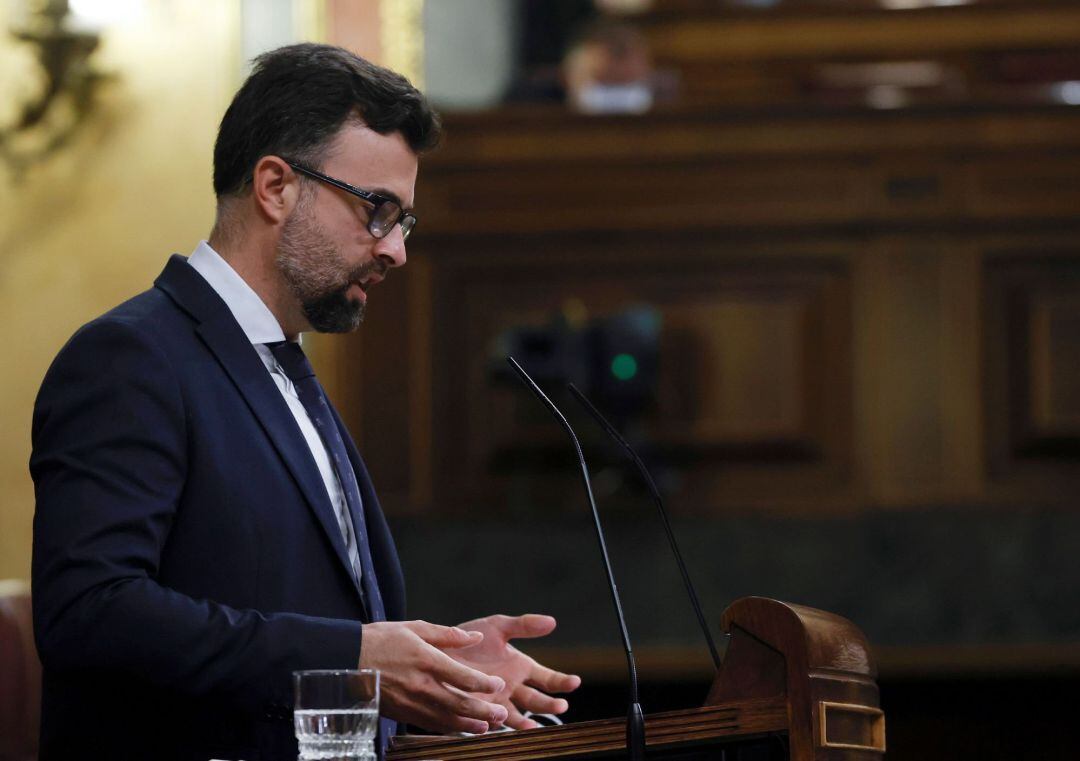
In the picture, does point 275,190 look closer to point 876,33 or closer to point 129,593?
point 129,593

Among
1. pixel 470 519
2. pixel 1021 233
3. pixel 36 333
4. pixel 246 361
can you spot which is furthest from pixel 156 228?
pixel 246 361

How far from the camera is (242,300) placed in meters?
1.76

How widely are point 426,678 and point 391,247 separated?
558mm

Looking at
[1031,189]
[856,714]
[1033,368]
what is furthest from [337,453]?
[1031,189]

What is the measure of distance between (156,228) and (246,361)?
132 inches

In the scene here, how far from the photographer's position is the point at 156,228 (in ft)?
16.0

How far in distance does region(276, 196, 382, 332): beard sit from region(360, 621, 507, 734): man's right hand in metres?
0.46

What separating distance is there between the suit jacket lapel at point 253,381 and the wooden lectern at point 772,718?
34cm

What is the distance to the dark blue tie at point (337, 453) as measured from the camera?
1729 millimetres

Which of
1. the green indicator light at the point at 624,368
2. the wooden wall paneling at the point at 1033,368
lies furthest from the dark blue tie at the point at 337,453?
the wooden wall paneling at the point at 1033,368

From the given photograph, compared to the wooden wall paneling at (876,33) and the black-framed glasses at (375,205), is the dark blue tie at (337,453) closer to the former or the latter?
the black-framed glasses at (375,205)

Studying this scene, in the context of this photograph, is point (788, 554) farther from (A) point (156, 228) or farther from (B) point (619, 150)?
Answer: (A) point (156, 228)

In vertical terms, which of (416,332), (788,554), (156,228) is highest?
(156,228)

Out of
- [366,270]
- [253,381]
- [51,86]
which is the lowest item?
[253,381]
